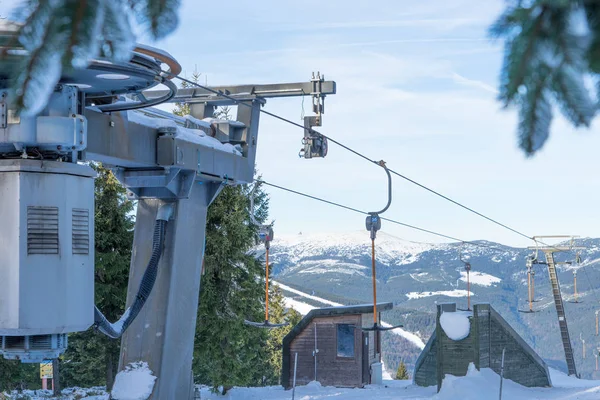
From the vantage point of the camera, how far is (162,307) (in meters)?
13.9

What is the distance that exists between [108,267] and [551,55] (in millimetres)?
26004

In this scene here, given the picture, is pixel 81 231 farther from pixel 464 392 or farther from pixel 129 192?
pixel 464 392

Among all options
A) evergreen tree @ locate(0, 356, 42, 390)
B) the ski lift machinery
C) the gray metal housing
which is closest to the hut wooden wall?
evergreen tree @ locate(0, 356, 42, 390)

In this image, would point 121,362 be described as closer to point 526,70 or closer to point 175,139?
point 175,139

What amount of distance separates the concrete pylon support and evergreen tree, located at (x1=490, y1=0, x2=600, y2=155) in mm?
11397

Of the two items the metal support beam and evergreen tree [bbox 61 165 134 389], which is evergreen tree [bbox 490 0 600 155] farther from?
evergreen tree [bbox 61 165 134 389]

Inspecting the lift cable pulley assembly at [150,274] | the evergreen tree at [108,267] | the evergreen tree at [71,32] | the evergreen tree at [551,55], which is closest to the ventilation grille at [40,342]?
the lift cable pulley assembly at [150,274]

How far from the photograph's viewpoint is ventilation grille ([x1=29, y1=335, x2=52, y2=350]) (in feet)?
31.3

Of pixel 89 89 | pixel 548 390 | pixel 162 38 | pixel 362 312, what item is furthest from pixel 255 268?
pixel 162 38

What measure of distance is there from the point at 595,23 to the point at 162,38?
1349 mm

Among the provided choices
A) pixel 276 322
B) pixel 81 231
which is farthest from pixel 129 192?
pixel 276 322

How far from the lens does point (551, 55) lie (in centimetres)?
264

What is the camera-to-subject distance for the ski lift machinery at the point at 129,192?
367 inches

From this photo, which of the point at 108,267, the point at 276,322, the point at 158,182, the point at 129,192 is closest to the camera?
the point at 158,182
